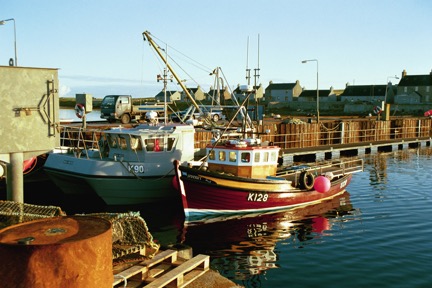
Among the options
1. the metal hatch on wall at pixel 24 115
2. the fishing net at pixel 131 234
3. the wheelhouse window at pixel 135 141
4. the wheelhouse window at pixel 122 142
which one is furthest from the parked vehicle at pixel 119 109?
the metal hatch on wall at pixel 24 115

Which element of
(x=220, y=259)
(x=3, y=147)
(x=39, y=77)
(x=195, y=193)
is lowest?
(x=220, y=259)

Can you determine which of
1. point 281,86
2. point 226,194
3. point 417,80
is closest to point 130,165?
point 226,194

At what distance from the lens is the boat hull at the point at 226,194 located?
62.8ft

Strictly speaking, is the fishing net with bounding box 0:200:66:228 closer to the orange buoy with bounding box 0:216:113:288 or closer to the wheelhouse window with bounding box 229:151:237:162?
the orange buoy with bounding box 0:216:113:288

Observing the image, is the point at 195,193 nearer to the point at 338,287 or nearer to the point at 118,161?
the point at 118,161

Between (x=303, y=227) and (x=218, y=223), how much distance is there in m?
3.68

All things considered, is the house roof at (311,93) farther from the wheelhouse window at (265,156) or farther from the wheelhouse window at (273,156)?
the wheelhouse window at (265,156)

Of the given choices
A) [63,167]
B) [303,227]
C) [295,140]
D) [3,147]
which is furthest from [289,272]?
[295,140]

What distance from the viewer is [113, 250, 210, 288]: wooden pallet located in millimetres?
7660

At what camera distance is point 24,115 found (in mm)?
8336

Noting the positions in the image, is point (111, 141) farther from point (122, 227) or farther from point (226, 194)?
point (122, 227)

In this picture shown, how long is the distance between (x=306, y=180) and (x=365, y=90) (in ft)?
338

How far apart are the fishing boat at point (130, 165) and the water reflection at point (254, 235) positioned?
3.78 m

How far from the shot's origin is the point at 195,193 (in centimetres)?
1942
